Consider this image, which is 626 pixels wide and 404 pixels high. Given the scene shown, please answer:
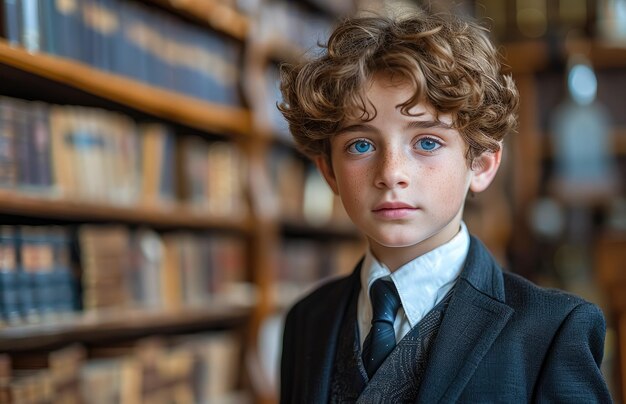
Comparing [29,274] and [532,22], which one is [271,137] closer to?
[29,274]

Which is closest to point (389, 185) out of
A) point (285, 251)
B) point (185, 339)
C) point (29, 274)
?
point (29, 274)

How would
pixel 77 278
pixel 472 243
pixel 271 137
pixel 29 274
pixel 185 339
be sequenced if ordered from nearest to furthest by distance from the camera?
pixel 472 243, pixel 29 274, pixel 77 278, pixel 185 339, pixel 271 137

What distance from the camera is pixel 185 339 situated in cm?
262

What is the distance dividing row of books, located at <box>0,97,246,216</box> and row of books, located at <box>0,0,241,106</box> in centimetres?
14

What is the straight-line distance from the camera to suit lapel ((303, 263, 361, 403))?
3.67ft

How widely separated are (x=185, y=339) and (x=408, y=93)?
1755 millimetres

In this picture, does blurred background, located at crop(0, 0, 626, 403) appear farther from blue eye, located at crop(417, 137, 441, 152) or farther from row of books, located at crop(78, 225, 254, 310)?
blue eye, located at crop(417, 137, 441, 152)

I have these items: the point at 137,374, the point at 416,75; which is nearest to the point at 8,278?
the point at 137,374

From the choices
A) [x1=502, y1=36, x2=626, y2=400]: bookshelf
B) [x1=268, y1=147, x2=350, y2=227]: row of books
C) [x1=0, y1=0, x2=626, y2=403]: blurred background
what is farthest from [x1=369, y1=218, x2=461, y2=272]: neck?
[x1=502, y1=36, x2=626, y2=400]: bookshelf

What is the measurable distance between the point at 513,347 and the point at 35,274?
126 cm

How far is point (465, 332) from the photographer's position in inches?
39.8

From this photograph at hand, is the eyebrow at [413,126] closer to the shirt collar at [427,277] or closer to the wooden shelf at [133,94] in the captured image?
the shirt collar at [427,277]

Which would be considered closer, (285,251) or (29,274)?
(29,274)

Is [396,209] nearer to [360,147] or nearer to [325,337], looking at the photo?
[360,147]
